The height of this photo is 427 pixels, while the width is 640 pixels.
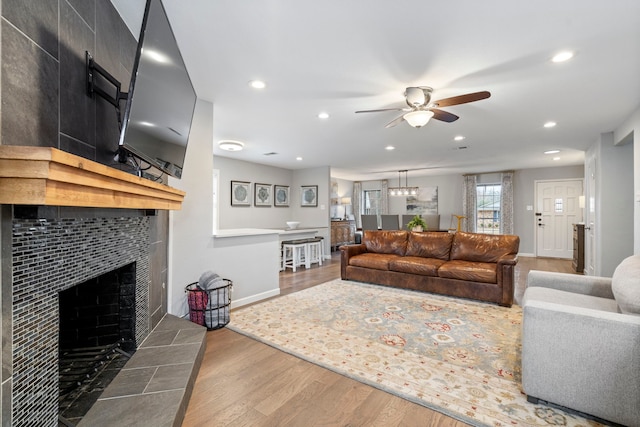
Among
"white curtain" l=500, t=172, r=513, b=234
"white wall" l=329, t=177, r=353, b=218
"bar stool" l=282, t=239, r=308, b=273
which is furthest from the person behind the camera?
"white wall" l=329, t=177, r=353, b=218

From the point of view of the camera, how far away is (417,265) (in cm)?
416

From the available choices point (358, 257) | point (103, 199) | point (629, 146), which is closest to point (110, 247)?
point (103, 199)

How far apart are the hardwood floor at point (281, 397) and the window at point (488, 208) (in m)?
8.00

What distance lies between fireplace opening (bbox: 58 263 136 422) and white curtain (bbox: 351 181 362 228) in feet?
29.5

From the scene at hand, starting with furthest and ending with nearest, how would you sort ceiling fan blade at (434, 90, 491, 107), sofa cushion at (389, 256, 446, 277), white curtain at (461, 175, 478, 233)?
1. white curtain at (461, 175, 478, 233)
2. sofa cushion at (389, 256, 446, 277)
3. ceiling fan blade at (434, 90, 491, 107)

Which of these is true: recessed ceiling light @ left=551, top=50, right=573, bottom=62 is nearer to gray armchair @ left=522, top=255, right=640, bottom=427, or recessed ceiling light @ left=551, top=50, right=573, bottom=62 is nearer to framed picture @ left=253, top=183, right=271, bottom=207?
gray armchair @ left=522, top=255, right=640, bottom=427

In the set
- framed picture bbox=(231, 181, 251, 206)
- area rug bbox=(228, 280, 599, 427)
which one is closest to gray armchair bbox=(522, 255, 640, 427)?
area rug bbox=(228, 280, 599, 427)

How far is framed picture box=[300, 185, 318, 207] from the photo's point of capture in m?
7.62

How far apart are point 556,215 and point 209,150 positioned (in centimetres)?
862

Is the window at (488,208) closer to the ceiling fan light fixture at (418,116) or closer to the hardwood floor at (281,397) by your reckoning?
the ceiling fan light fixture at (418,116)

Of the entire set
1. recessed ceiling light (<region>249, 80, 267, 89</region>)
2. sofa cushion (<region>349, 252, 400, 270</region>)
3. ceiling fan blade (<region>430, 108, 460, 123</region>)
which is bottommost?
sofa cushion (<region>349, 252, 400, 270</region>)

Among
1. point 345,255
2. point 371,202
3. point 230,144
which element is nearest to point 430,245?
point 345,255

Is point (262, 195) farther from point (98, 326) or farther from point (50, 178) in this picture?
point (50, 178)

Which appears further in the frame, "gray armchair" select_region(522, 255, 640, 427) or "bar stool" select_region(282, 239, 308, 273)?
"bar stool" select_region(282, 239, 308, 273)
